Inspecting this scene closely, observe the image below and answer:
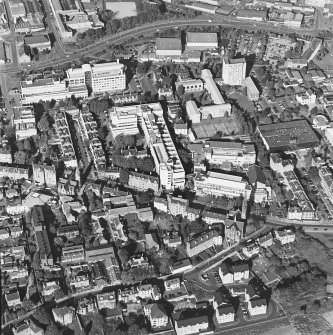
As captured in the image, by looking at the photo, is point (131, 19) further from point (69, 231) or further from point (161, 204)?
point (69, 231)

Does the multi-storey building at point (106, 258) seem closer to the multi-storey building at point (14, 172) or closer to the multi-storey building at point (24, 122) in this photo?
the multi-storey building at point (14, 172)

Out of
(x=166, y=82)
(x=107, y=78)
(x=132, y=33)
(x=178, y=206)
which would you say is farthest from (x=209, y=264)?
(x=132, y=33)

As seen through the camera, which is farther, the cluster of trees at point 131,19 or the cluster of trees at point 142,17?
the cluster of trees at point 142,17

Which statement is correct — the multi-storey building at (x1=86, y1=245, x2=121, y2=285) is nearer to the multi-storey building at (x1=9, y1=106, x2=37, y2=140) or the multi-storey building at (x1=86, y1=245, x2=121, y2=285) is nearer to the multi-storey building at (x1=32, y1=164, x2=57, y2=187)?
the multi-storey building at (x1=32, y1=164, x2=57, y2=187)

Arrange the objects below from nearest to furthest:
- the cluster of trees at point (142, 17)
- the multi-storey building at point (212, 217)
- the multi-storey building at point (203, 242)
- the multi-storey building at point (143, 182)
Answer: the multi-storey building at point (203, 242) → the multi-storey building at point (212, 217) → the multi-storey building at point (143, 182) → the cluster of trees at point (142, 17)

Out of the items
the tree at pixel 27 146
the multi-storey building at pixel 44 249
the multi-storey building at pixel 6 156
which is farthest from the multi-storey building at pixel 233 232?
the multi-storey building at pixel 6 156

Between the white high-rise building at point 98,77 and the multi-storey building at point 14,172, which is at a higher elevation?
the white high-rise building at point 98,77
